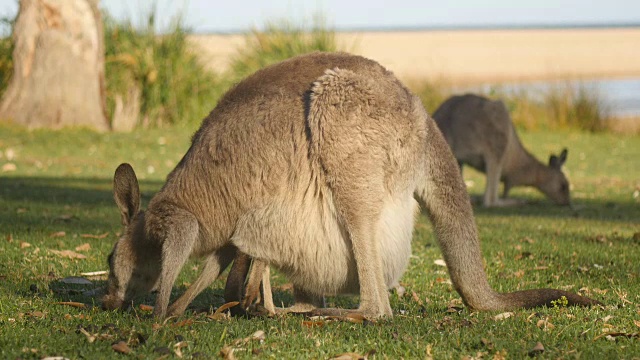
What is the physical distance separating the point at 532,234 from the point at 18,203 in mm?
4483

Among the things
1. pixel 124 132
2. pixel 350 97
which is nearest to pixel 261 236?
pixel 350 97

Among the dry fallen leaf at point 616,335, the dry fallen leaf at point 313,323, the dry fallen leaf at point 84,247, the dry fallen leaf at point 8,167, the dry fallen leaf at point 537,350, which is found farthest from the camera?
the dry fallen leaf at point 8,167

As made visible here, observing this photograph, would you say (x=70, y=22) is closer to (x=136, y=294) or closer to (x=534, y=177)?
(x=534, y=177)

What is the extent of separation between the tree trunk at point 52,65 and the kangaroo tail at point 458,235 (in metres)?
11.7

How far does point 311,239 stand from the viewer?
4180 millimetres

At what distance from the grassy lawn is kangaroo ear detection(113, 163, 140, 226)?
18.8 inches

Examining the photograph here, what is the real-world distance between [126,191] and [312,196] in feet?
2.95

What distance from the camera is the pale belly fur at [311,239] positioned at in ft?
13.7

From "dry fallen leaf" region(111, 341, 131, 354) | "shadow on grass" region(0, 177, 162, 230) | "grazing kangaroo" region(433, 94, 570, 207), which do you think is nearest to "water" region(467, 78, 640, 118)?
"grazing kangaroo" region(433, 94, 570, 207)

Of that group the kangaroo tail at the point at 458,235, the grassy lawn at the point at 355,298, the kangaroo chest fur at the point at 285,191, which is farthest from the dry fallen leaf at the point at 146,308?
the kangaroo tail at the point at 458,235

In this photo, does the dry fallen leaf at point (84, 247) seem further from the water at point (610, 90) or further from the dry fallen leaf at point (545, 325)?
the water at point (610, 90)

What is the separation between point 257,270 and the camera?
4.28 meters

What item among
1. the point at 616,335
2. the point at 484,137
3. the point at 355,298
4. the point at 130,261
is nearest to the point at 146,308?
the point at 130,261

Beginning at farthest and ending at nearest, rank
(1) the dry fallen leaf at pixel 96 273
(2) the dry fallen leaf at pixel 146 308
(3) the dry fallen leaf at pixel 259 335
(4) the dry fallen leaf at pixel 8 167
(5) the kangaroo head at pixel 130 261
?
(4) the dry fallen leaf at pixel 8 167, (1) the dry fallen leaf at pixel 96 273, (2) the dry fallen leaf at pixel 146 308, (5) the kangaroo head at pixel 130 261, (3) the dry fallen leaf at pixel 259 335
